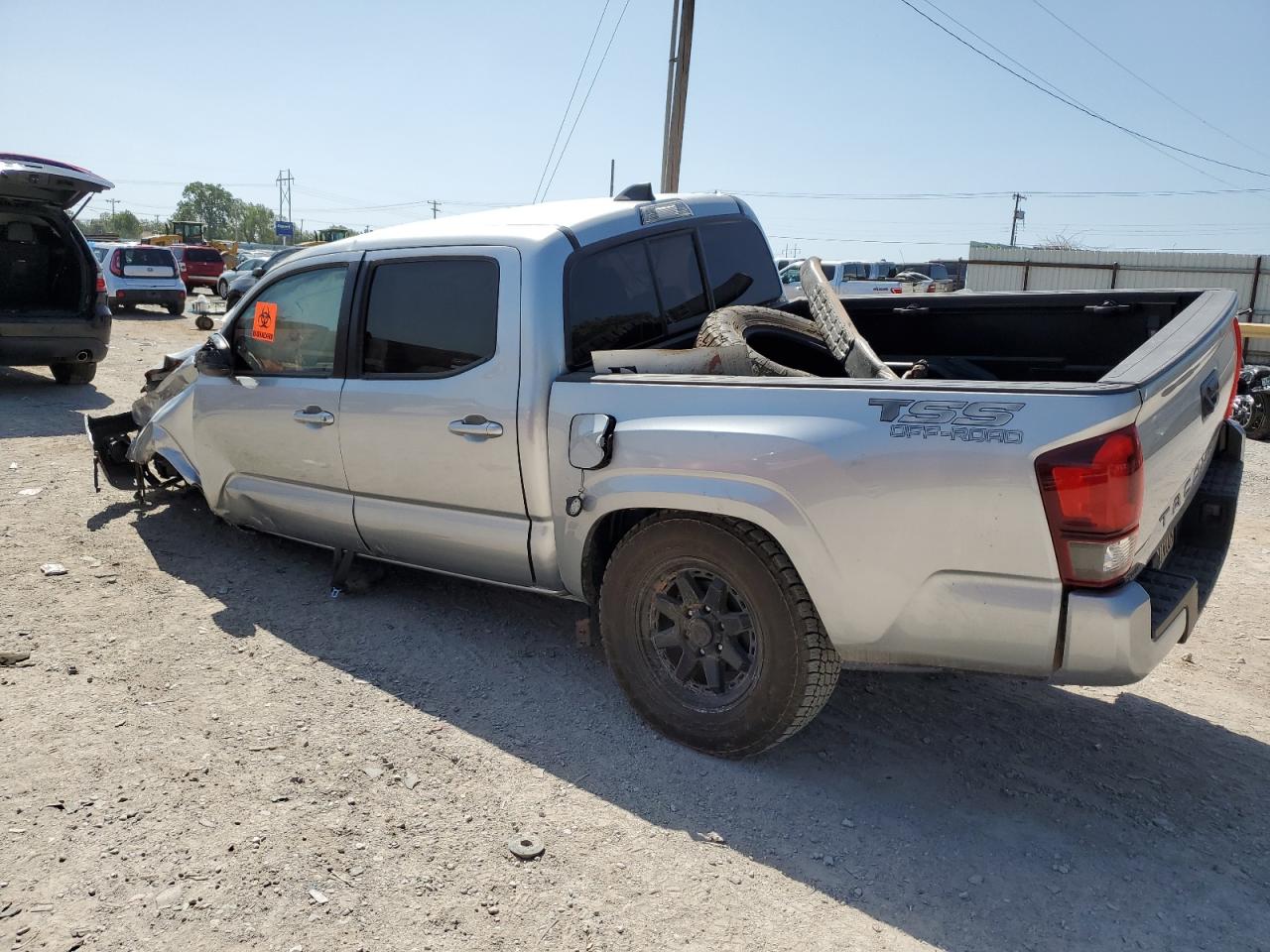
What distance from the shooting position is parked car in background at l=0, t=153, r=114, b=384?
9.66m

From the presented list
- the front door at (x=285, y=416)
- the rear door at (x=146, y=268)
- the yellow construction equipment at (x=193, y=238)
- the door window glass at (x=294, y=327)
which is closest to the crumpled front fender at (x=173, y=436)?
the front door at (x=285, y=416)

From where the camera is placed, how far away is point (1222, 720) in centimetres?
372

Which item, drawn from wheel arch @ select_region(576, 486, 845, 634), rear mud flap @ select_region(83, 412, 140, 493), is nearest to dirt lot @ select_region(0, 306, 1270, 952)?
wheel arch @ select_region(576, 486, 845, 634)

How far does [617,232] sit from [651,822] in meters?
2.31

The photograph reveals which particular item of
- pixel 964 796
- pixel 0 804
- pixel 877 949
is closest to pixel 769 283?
pixel 964 796

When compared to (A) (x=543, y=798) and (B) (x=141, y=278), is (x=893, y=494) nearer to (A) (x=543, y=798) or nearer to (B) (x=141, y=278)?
(A) (x=543, y=798)

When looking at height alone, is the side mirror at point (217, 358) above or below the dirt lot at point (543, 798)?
above

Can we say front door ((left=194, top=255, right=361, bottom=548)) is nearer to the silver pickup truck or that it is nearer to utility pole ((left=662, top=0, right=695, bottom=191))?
the silver pickup truck

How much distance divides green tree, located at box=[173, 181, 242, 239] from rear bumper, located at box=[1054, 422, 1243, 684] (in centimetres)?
13013

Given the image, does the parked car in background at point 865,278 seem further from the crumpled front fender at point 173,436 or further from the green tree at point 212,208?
the green tree at point 212,208

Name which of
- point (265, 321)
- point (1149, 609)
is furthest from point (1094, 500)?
point (265, 321)

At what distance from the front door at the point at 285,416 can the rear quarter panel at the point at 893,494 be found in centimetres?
189

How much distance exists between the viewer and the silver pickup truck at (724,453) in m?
2.58

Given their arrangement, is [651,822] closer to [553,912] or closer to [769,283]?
[553,912]
